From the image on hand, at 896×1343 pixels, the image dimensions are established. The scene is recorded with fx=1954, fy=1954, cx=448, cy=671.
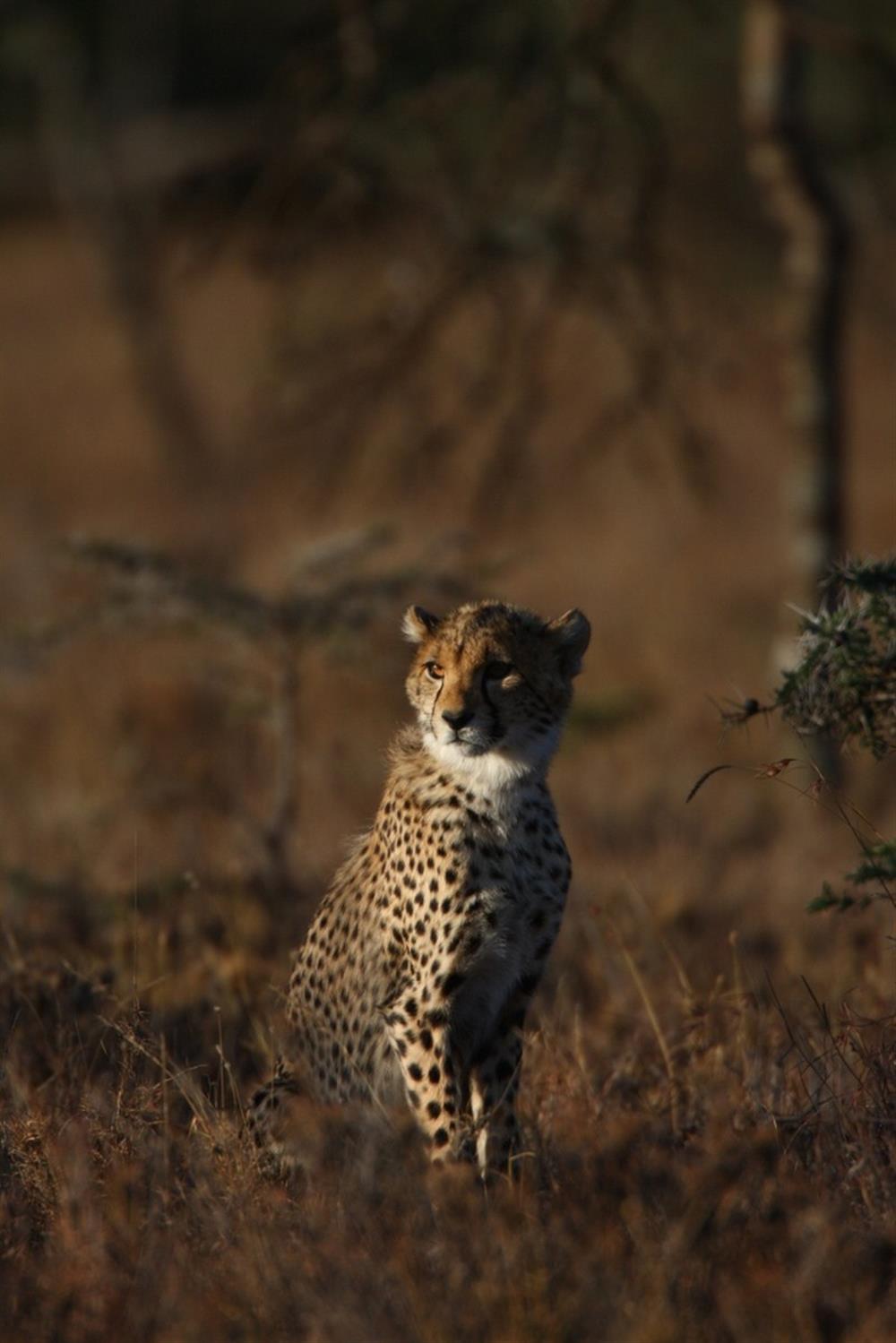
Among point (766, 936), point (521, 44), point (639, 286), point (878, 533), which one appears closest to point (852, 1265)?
point (766, 936)

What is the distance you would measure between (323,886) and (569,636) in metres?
2.68

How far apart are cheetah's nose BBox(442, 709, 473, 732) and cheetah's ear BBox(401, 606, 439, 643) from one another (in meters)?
0.28

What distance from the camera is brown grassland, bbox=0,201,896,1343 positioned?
311 centimetres

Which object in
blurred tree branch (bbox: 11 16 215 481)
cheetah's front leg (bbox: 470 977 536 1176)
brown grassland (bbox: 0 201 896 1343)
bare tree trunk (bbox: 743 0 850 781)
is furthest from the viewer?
blurred tree branch (bbox: 11 16 215 481)

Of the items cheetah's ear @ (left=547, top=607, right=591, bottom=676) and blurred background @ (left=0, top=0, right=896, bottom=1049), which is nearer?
cheetah's ear @ (left=547, top=607, right=591, bottom=676)

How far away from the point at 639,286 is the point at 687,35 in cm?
206

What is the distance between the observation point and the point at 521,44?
7449mm

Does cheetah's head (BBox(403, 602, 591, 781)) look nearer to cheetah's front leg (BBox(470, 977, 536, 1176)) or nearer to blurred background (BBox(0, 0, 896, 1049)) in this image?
cheetah's front leg (BBox(470, 977, 536, 1176))

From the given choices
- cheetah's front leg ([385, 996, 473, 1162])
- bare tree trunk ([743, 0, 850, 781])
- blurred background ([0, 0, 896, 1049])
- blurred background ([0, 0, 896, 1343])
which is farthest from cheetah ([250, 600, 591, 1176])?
bare tree trunk ([743, 0, 850, 781])

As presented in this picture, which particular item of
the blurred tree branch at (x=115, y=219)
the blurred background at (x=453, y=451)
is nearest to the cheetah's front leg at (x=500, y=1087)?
the blurred background at (x=453, y=451)

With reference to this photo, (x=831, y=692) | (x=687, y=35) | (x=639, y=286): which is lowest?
(x=831, y=692)

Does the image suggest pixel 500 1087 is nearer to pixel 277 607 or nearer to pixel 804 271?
pixel 277 607

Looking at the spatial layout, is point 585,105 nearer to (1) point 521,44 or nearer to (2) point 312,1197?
(1) point 521,44

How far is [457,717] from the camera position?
403 centimetres
